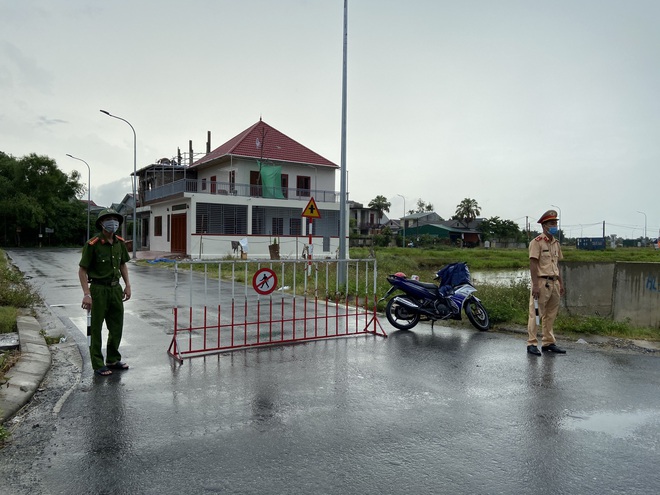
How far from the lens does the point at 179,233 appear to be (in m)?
34.7

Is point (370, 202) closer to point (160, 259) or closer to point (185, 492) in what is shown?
point (160, 259)

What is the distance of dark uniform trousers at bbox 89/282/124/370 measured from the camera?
5.87 metres

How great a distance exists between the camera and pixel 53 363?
6.46m

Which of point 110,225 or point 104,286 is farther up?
point 110,225

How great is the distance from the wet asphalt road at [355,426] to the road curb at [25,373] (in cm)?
42

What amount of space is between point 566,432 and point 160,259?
28.1 meters

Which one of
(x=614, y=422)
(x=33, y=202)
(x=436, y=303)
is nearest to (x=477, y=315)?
(x=436, y=303)

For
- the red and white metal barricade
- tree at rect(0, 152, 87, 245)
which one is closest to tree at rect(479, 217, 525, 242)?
tree at rect(0, 152, 87, 245)

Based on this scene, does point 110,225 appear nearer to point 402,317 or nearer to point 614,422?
point 402,317

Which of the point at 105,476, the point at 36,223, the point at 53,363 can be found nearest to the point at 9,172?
the point at 36,223

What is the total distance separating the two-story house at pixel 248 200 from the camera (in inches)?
1283

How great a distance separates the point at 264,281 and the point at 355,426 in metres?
3.60

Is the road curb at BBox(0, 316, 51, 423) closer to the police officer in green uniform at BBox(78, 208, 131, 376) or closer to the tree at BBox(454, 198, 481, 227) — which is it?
the police officer in green uniform at BBox(78, 208, 131, 376)

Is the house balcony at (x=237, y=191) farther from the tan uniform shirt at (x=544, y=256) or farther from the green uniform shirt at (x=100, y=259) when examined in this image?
the tan uniform shirt at (x=544, y=256)
